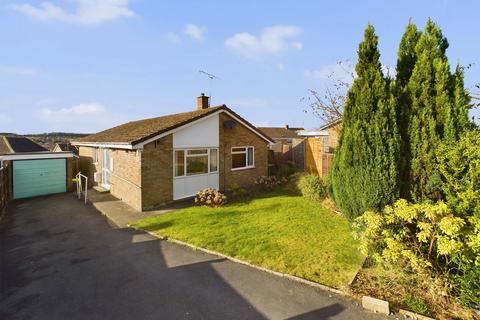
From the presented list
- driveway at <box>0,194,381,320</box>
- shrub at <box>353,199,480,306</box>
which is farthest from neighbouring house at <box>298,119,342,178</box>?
driveway at <box>0,194,381,320</box>

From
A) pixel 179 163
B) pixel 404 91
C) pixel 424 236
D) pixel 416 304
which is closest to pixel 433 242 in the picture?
pixel 424 236

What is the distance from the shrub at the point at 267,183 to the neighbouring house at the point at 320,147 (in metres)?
2.88

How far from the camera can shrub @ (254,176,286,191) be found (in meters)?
14.6

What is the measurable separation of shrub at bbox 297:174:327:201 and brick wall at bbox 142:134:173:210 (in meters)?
6.40

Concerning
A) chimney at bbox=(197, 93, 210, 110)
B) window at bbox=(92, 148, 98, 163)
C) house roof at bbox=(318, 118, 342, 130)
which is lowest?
window at bbox=(92, 148, 98, 163)

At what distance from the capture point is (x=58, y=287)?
4.98 meters

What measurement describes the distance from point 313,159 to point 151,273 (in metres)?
13.6

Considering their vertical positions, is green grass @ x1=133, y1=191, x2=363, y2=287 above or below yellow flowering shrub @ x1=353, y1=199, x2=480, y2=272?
below

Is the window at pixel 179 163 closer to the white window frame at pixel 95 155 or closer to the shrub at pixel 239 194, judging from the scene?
the shrub at pixel 239 194

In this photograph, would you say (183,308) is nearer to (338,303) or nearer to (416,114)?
(338,303)

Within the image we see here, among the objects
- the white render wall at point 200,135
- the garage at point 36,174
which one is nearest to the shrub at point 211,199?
the white render wall at point 200,135

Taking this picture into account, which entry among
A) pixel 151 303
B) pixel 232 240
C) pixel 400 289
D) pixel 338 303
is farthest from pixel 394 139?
pixel 151 303

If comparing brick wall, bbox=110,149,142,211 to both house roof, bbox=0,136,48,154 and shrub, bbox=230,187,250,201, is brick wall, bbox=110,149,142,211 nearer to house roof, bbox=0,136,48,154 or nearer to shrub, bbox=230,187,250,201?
shrub, bbox=230,187,250,201

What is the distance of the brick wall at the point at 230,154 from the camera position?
43.7 ft
